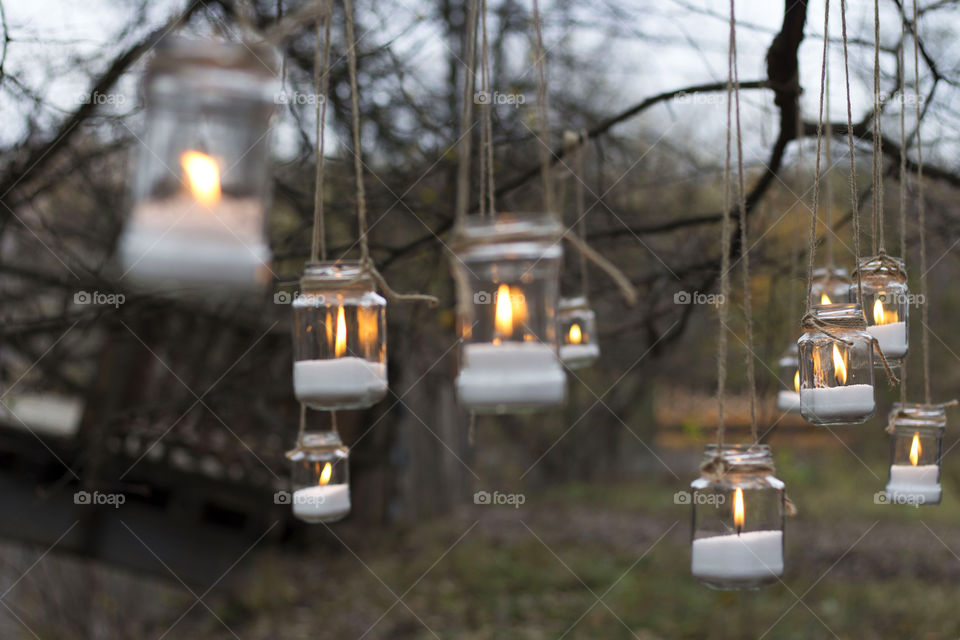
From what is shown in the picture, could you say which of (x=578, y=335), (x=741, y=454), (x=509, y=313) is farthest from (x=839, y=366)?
(x=578, y=335)

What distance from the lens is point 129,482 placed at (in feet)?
20.9

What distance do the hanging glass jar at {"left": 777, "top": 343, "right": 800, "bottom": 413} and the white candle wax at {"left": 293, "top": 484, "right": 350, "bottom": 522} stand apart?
53.7 inches

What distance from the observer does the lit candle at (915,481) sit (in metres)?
2.35

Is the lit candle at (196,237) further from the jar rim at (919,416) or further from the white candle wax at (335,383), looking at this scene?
the jar rim at (919,416)

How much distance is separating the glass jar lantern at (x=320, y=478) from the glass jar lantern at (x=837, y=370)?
1.29 m

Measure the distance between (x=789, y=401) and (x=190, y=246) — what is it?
1.99 m

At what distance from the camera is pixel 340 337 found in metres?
1.85

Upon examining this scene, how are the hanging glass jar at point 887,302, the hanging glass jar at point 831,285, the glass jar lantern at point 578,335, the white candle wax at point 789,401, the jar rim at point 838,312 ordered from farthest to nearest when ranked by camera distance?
the glass jar lantern at point 578,335
the hanging glass jar at point 831,285
the white candle wax at point 789,401
the hanging glass jar at point 887,302
the jar rim at point 838,312

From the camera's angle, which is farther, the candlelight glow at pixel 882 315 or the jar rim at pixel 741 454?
the candlelight glow at pixel 882 315

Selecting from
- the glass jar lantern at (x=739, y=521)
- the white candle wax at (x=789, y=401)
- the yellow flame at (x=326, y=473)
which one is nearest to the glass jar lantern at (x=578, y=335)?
the white candle wax at (x=789, y=401)

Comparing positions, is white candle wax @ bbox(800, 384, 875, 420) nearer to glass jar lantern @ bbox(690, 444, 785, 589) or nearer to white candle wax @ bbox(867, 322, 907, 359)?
glass jar lantern @ bbox(690, 444, 785, 589)

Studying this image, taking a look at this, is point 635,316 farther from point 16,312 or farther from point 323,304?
point 16,312

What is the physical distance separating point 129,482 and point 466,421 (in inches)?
158

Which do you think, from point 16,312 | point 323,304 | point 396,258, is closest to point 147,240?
point 323,304
